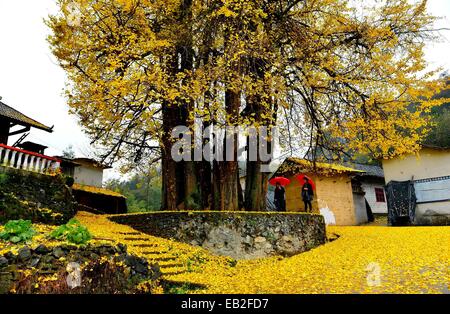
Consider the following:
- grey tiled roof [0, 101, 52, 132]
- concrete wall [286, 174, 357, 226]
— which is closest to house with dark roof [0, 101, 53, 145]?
grey tiled roof [0, 101, 52, 132]

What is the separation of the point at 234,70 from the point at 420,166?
12.2 metres

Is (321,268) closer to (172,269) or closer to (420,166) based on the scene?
(172,269)

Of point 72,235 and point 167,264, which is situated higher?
point 72,235

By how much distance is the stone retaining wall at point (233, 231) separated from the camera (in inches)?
351

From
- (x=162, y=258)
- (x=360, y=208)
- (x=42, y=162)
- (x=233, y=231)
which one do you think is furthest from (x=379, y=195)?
(x=42, y=162)

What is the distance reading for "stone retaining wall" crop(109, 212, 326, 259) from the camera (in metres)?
8.91

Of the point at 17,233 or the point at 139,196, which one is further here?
the point at 139,196

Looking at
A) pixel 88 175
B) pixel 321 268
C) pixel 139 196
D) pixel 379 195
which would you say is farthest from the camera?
pixel 139 196

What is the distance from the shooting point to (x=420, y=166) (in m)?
16.1

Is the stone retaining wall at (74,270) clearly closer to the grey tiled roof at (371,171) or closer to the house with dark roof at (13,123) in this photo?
the house with dark roof at (13,123)

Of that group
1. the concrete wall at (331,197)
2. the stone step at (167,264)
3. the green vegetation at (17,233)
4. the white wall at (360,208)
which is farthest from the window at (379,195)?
the green vegetation at (17,233)

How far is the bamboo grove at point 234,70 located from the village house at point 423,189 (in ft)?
17.7

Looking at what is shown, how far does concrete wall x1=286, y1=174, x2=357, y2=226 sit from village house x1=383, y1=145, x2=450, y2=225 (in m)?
2.62

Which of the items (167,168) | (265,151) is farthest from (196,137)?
(265,151)
